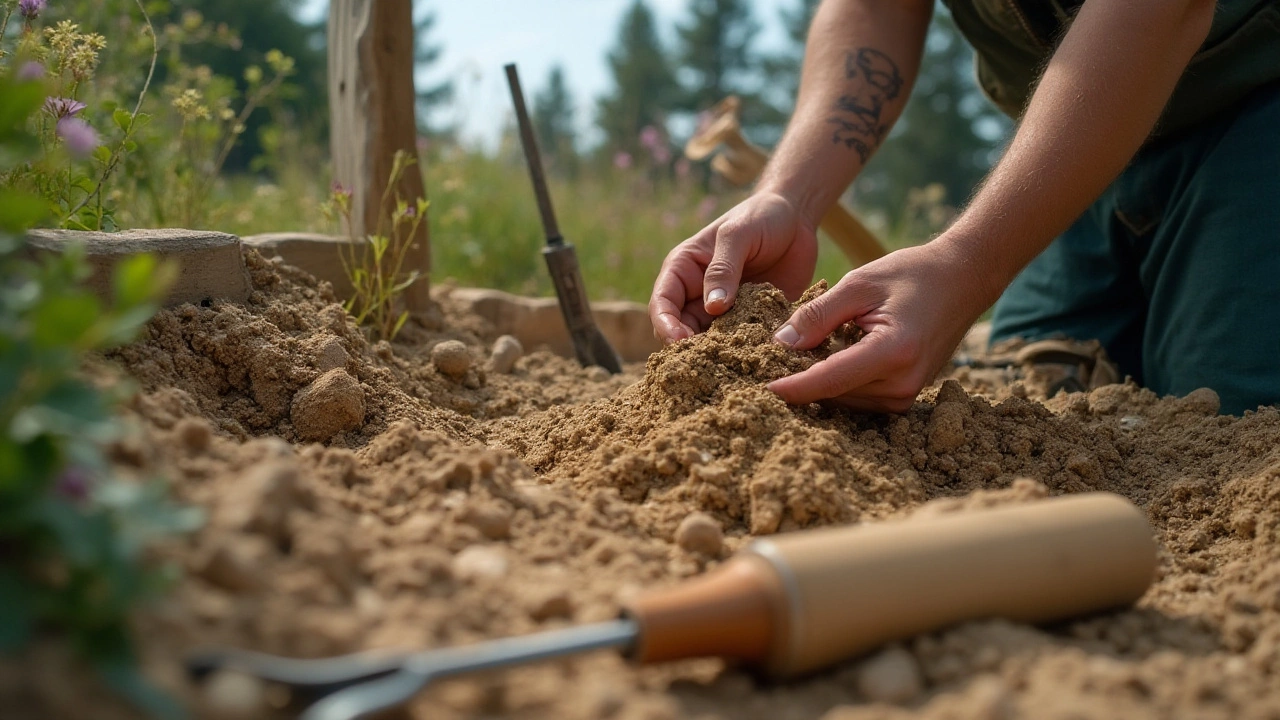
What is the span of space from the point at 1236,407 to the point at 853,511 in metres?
1.66

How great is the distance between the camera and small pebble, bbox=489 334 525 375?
2.89 meters

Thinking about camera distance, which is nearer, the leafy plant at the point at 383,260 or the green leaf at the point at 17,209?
the green leaf at the point at 17,209

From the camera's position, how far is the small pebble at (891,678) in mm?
1094

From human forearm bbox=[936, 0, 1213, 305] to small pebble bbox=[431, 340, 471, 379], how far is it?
126 centimetres

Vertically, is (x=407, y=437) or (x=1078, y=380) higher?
(x=407, y=437)

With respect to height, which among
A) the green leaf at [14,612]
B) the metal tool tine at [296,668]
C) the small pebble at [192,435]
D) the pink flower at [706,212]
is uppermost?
the pink flower at [706,212]

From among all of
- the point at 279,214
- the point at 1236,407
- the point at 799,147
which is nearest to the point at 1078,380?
the point at 1236,407

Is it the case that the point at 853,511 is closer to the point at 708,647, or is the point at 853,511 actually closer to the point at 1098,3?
the point at 708,647

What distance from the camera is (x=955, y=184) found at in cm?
2616

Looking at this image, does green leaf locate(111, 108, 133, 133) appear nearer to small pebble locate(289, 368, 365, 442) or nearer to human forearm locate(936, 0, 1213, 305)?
small pebble locate(289, 368, 365, 442)

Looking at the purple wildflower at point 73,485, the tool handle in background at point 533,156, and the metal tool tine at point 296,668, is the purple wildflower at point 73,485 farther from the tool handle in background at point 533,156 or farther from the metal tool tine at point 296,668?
the tool handle in background at point 533,156

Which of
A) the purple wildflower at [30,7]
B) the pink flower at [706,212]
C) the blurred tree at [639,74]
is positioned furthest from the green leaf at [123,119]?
the blurred tree at [639,74]

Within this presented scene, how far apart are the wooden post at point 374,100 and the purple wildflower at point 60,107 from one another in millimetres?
996

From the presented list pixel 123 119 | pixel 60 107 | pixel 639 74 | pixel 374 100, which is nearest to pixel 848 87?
pixel 374 100
